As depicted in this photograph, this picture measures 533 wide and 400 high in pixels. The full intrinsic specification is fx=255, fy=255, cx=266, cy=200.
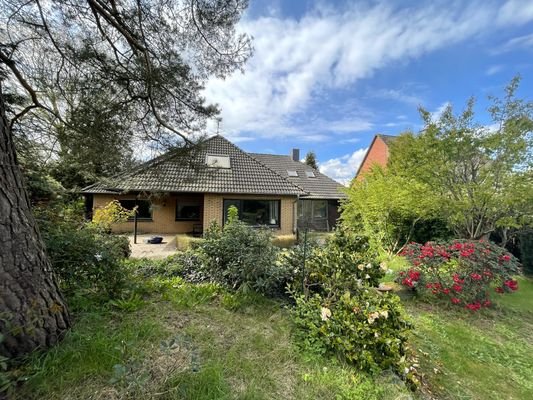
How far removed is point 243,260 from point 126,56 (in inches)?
132

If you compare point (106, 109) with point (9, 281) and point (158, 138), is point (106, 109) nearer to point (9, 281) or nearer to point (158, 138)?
point (158, 138)

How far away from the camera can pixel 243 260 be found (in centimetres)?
386

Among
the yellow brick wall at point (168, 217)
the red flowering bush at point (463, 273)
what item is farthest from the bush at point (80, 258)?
the yellow brick wall at point (168, 217)

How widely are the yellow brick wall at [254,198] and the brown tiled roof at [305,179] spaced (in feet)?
13.9

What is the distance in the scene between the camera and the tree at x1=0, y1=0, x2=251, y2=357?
310 centimetres

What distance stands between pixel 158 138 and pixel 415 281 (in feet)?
18.6

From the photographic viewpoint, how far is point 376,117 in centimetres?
1225

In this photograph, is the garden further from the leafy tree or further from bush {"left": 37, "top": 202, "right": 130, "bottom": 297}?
the leafy tree

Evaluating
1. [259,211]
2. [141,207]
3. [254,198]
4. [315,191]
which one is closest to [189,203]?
[141,207]

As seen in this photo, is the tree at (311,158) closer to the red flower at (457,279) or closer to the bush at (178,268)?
the red flower at (457,279)

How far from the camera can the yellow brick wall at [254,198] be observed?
11.5 meters

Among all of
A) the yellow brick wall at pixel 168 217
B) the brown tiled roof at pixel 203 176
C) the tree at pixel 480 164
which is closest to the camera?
the brown tiled roof at pixel 203 176

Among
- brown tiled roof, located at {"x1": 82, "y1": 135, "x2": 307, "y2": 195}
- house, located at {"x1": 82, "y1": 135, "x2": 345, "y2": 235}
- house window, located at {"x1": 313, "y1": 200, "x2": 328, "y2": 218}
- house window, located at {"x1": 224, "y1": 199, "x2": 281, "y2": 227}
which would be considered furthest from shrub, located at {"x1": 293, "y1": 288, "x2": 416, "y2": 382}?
house window, located at {"x1": 313, "y1": 200, "x2": 328, "y2": 218}

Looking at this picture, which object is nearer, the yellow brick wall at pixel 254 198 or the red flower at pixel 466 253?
the red flower at pixel 466 253
